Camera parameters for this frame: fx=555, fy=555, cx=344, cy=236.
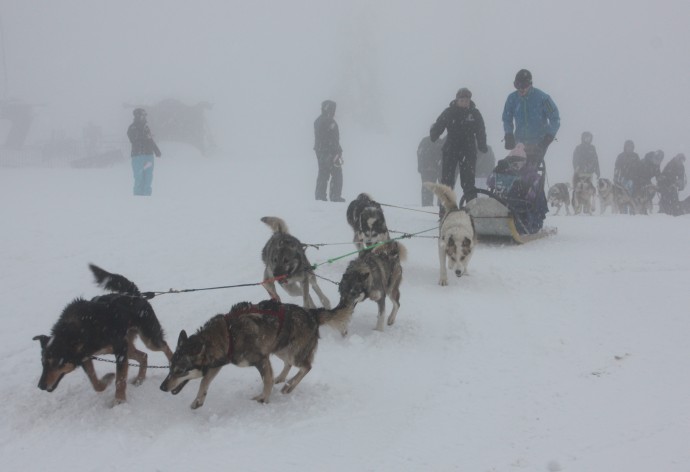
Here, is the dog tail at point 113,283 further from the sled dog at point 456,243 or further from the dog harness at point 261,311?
the sled dog at point 456,243

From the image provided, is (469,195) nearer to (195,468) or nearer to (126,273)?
(126,273)

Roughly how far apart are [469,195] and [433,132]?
4.06 ft

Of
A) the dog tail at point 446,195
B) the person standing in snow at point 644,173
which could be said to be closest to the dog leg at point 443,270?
the dog tail at point 446,195

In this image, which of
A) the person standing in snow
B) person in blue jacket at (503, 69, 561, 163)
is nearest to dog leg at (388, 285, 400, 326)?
person in blue jacket at (503, 69, 561, 163)

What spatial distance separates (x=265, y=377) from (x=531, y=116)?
6.63 meters

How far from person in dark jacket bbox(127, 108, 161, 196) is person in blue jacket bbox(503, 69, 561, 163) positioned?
25.1 feet

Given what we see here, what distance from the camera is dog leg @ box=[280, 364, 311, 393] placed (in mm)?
3900

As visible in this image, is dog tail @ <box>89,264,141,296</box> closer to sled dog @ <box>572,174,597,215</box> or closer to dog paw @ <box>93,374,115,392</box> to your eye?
dog paw @ <box>93,374,115,392</box>

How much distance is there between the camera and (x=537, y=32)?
100 metres

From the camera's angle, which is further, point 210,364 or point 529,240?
point 529,240

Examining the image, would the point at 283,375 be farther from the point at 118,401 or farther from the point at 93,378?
the point at 93,378

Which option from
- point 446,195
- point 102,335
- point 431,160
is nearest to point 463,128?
point 446,195

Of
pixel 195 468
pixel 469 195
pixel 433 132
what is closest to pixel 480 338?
pixel 195 468

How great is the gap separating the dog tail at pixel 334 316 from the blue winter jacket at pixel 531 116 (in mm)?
5635
